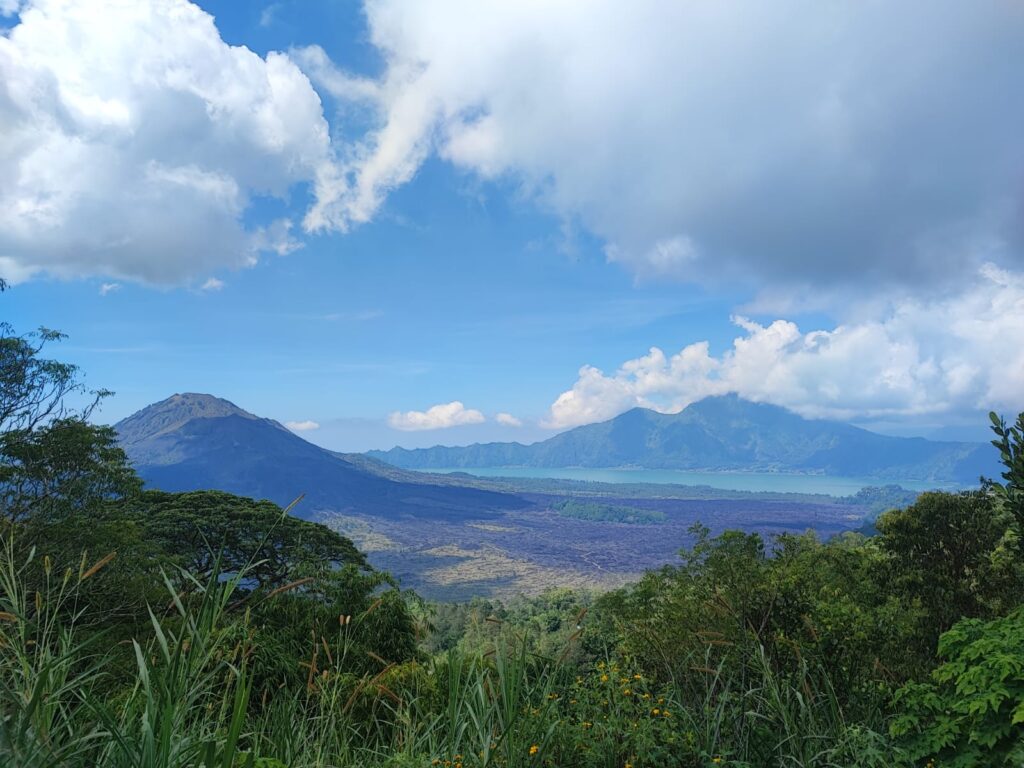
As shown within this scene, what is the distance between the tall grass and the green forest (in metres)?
0.01

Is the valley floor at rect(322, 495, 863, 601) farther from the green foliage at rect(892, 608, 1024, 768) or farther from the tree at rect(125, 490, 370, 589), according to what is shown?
the green foliage at rect(892, 608, 1024, 768)

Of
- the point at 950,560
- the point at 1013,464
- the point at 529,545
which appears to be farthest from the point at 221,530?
the point at 529,545

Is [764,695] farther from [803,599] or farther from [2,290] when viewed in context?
[2,290]

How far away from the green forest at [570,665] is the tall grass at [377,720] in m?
0.01

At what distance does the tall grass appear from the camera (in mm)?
1308

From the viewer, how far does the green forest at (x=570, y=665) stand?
145 cm

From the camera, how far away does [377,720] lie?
284 centimetres

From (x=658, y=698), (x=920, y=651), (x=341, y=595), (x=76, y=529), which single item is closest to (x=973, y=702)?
(x=658, y=698)

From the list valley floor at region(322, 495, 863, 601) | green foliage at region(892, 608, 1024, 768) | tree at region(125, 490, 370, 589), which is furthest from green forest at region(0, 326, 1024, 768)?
valley floor at region(322, 495, 863, 601)

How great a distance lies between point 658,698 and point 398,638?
25.8 ft

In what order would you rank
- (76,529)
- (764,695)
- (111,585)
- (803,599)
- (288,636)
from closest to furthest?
(764,695), (803,599), (288,636), (111,585), (76,529)

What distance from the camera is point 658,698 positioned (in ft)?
9.96

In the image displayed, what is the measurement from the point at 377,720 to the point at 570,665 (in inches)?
40.8

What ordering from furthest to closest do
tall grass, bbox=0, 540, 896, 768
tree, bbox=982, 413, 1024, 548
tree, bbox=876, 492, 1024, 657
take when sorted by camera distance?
tree, bbox=876, 492, 1024, 657 → tree, bbox=982, 413, 1024, 548 → tall grass, bbox=0, 540, 896, 768
